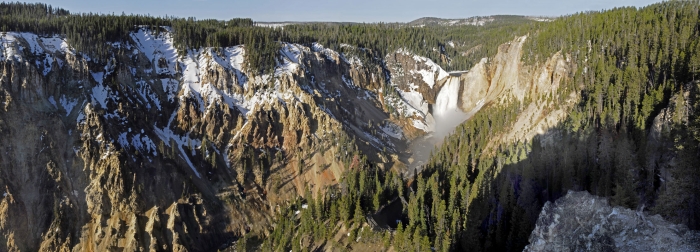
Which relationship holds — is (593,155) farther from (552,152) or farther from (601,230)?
(601,230)

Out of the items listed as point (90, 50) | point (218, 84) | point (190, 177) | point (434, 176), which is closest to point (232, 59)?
point (218, 84)

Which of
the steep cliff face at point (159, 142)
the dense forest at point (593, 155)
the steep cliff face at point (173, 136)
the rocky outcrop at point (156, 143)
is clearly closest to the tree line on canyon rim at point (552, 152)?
the dense forest at point (593, 155)

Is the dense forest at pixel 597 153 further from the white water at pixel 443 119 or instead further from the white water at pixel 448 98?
the white water at pixel 448 98

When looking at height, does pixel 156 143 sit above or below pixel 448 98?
below

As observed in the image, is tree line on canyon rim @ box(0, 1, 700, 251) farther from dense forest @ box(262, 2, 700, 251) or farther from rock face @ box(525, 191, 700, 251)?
rock face @ box(525, 191, 700, 251)

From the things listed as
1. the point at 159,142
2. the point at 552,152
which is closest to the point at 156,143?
the point at 159,142

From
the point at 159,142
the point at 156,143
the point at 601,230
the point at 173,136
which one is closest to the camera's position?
the point at 601,230
